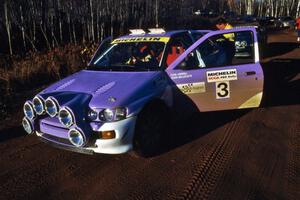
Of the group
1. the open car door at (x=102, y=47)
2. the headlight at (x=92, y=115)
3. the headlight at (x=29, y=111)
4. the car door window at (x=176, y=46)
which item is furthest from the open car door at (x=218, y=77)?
the headlight at (x=29, y=111)

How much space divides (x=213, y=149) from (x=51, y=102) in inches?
92.0

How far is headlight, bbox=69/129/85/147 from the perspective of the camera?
3.79 metres

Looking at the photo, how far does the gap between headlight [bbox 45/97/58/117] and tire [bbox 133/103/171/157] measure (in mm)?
1022

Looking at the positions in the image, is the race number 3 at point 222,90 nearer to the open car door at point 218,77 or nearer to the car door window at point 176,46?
the open car door at point 218,77

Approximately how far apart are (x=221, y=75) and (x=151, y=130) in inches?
58.2

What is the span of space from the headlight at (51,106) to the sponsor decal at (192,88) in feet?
6.09

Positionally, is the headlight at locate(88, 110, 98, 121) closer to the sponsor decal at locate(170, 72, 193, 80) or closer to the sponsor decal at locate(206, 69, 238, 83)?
the sponsor decal at locate(170, 72, 193, 80)

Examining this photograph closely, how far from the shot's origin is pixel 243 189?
3564 millimetres

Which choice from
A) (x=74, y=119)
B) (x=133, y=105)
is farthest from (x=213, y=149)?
(x=74, y=119)

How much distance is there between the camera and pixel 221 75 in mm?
5043

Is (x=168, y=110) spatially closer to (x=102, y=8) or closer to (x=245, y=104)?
(x=245, y=104)

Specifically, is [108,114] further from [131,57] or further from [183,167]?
Answer: [131,57]

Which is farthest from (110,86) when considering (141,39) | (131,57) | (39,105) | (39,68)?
(39,68)

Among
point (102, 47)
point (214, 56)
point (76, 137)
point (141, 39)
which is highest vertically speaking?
point (141, 39)
